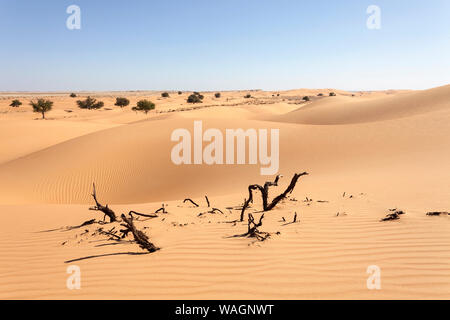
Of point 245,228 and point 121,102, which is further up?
point 121,102

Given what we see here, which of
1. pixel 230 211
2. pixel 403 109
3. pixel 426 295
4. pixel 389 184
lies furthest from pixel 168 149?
pixel 403 109

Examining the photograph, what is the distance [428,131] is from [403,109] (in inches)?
514

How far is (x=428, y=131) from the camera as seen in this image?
1187cm

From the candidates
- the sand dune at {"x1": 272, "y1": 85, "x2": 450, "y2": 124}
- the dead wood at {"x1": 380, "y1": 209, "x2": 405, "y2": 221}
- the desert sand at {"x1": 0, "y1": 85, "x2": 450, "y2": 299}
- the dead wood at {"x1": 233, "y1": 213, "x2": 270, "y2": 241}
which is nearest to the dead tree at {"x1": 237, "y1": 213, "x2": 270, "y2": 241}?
the dead wood at {"x1": 233, "y1": 213, "x2": 270, "y2": 241}

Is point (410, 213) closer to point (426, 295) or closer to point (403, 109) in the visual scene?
point (426, 295)

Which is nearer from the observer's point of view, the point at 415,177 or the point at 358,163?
the point at 415,177
